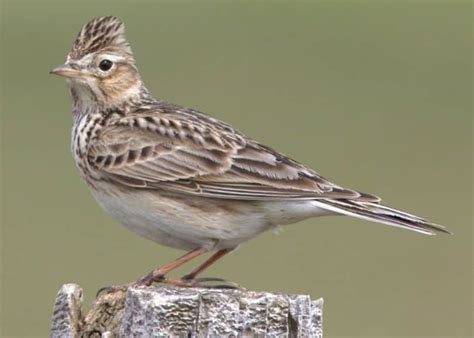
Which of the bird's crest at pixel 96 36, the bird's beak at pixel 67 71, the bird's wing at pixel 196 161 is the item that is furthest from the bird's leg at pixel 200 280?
the bird's crest at pixel 96 36

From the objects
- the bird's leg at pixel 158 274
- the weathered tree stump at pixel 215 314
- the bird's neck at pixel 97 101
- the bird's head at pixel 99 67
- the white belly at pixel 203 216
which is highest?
the bird's head at pixel 99 67

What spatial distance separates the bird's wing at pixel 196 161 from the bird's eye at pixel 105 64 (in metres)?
0.43

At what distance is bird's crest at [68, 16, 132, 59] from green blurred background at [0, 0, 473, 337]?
3.89 meters

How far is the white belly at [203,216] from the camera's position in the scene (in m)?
8.33

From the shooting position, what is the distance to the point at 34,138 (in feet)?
62.5

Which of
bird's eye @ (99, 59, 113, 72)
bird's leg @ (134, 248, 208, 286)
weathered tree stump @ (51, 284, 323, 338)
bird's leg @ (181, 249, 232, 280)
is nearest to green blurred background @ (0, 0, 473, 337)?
bird's eye @ (99, 59, 113, 72)

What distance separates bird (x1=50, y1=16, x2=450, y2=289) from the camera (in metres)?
8.23

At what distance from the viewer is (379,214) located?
26.5ft

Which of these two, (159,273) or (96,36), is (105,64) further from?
(159,273)

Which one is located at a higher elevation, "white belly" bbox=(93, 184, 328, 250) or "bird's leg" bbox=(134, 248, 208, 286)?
"white belly" bbox=(93, 184, 328, 250)

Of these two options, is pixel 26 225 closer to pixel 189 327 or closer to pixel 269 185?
pixel 269 185

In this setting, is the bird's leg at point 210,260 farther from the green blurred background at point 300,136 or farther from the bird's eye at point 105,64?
the green blurred background at point 300,136

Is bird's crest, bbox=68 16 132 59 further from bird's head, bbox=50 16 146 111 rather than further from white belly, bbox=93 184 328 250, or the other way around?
white belly, bbox=93 184 328 250

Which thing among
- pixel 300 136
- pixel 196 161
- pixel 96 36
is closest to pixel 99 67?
pixel 96 36
